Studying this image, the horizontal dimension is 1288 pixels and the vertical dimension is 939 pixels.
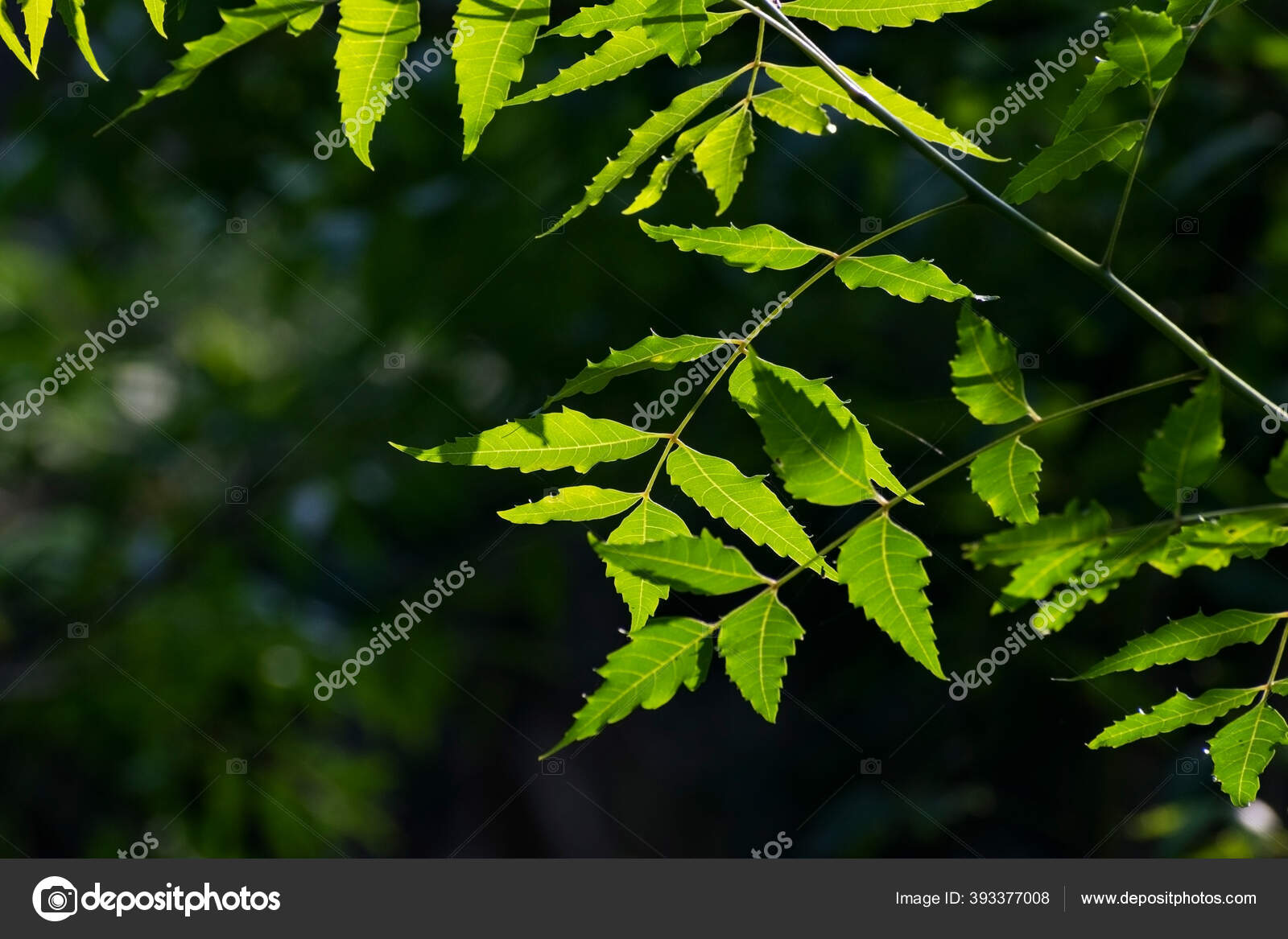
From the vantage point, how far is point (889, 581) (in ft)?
1.99

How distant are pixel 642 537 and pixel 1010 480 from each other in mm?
243

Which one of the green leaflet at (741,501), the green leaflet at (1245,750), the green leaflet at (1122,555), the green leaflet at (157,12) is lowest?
the green leaflet at (1245,750)

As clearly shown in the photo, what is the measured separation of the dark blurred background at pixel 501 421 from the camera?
196 cm

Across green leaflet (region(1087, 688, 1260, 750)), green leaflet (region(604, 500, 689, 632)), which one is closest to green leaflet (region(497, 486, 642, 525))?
green leaflet (region(604, 500, 689, 632))

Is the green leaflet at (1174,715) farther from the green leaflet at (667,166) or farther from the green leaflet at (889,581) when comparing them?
the green leaflet at (667,166)

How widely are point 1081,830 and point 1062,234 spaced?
1.35m

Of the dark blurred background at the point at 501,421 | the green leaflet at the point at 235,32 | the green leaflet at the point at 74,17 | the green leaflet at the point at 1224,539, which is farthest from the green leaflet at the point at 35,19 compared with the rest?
the dark blurred background at the point at 501,421

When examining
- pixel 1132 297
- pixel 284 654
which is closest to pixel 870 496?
pixel 1132 297

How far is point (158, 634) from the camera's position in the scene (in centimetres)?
259

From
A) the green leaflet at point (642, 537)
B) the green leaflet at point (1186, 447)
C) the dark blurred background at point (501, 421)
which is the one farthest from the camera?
the dark blurred background at point (501, 421)

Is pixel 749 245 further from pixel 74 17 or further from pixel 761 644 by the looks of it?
pixel 74 17

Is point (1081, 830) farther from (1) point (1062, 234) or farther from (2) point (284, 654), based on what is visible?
(2) point (284, 654)

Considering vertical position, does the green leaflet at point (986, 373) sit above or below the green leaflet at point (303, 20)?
below
